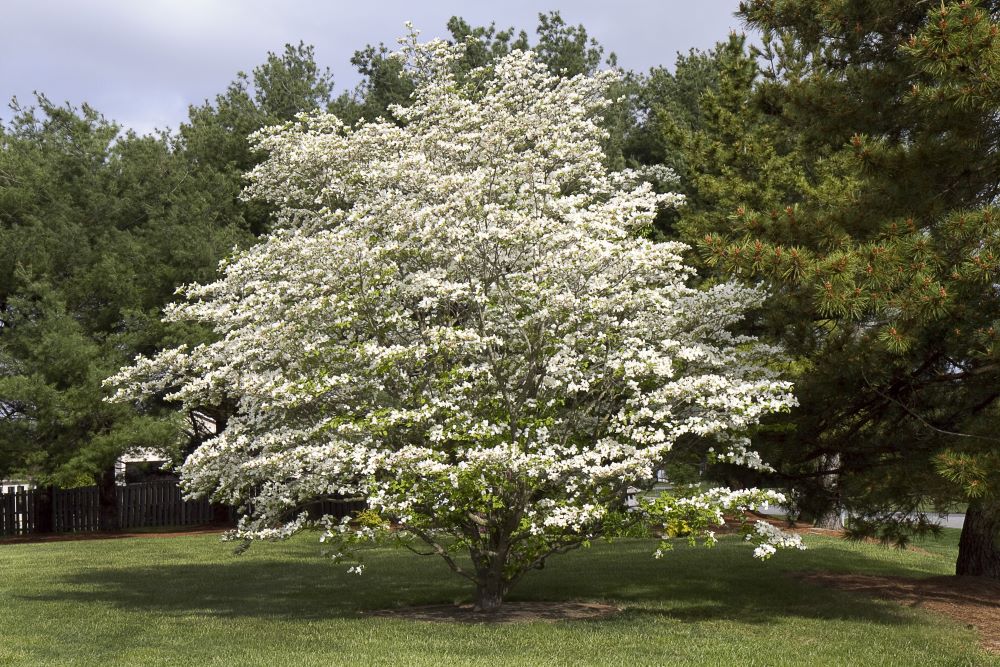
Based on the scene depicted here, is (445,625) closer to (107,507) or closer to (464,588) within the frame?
(464,588)

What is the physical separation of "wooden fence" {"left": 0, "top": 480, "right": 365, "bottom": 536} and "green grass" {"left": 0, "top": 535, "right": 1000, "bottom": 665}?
1032cm

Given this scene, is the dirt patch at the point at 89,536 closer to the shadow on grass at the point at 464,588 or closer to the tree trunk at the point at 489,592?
the shadow on grass at the point at 464,588

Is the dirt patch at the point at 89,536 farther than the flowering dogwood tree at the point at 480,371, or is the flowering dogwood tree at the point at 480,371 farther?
the dirt patch at the point at 89,536

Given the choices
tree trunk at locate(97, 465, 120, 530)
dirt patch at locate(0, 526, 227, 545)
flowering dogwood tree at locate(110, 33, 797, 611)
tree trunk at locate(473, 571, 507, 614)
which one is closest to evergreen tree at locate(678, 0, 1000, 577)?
flowering dogwood tree at locate(110, 33, 797, 611)

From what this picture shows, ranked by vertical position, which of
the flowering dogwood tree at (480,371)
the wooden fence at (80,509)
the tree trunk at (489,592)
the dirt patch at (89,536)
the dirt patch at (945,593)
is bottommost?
the dirt patch at (945,593)

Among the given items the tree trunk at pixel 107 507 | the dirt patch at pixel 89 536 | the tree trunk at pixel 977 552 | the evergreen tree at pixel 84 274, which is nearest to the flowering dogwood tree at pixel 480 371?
the tree trunk at pixel 977 552

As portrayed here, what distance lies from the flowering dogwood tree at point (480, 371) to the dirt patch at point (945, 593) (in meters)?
2.67

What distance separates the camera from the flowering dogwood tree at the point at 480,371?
400 inches

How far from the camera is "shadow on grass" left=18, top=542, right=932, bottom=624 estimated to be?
12.3m

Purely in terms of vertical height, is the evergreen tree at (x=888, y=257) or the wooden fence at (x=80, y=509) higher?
the evergreen tree at (x=888, y=257)

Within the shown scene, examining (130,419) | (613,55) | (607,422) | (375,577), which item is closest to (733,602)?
(607,422)

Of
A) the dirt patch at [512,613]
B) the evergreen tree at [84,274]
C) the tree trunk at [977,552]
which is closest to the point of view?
the dirt patch at [512,613]

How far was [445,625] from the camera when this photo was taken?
431 inches

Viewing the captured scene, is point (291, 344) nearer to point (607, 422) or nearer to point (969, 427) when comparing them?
point (607, 422)
